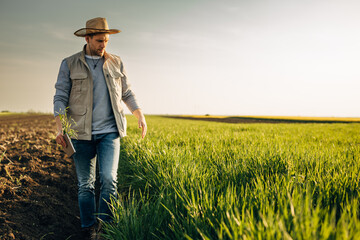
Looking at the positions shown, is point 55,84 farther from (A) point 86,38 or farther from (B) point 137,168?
(B) point 137,168

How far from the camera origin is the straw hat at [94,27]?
321 cm

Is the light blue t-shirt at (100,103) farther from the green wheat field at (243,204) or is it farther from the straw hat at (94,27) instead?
the green wheat field at (243,204)

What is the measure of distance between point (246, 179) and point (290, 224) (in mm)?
1478

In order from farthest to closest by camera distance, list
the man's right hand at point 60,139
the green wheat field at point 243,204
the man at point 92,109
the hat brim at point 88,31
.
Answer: the man at point 92,109
the hat brim at point 88,31
the man's right hand at point 60,139
the green wheat field at point 243,204

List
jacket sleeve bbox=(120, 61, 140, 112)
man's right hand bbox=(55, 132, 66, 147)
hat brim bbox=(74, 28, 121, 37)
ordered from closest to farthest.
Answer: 1. man's right hand bbox=(55, 132, 66, 147)
2. hat brim bbox=(74, 28, 121, 37)
3. jacket sleeve bbox=(120, 61, 140, 112)

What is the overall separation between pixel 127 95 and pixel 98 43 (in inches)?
34.8

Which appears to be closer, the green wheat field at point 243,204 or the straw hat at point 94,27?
the green wheat field at point 243,204

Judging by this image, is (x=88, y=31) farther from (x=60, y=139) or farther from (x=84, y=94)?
(x=60, y=139)

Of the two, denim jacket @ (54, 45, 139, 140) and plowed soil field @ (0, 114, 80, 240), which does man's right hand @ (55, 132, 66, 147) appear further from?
plowed soil field @ (0, 114, 80, 240)

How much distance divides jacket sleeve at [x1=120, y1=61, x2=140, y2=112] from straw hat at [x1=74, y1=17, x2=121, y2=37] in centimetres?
65

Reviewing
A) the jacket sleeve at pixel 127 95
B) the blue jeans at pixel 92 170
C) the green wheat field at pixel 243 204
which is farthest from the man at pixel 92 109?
the green wheat field at pixel 243 204

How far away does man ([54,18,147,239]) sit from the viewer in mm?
3309

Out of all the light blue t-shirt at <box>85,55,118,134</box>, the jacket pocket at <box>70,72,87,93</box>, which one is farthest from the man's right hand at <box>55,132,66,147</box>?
the jacket pocket at <box>70,72,87,93</box>

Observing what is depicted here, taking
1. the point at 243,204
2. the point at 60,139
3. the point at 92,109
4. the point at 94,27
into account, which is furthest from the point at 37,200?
the point at 243,204
